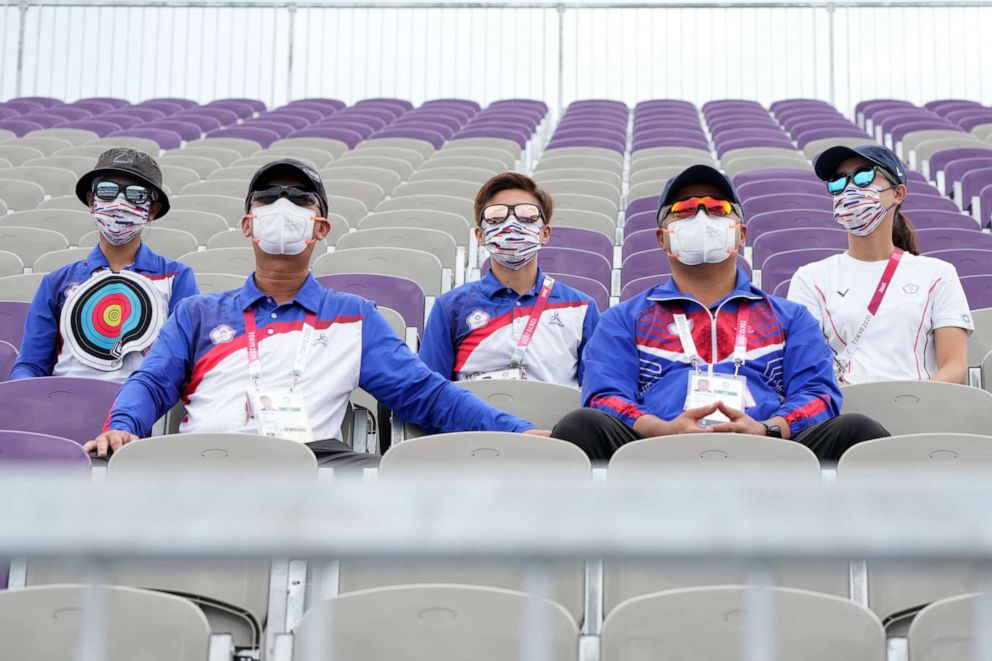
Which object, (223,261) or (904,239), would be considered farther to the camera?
(223,261)

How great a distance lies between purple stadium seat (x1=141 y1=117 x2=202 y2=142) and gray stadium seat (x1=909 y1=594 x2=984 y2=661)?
10.4 metres

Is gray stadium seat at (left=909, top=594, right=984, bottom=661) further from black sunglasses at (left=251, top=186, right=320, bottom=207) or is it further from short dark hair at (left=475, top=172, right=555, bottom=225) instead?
short dark hair at (left=475, top=172, right=555, bottom=225)

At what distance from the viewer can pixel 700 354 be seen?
3895mm

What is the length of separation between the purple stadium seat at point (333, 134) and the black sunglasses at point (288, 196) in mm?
7124

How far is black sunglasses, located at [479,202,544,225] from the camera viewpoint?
450 cm

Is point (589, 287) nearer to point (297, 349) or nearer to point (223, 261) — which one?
point (223, 261)

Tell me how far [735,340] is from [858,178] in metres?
0.97

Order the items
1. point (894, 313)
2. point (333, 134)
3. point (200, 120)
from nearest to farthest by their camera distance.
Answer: point (894, 313) < point (333, 134) < point (200, 120)

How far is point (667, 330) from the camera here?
3.95 m

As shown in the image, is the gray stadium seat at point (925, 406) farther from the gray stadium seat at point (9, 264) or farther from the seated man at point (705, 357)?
the gray stadium seat at point (9, 264)

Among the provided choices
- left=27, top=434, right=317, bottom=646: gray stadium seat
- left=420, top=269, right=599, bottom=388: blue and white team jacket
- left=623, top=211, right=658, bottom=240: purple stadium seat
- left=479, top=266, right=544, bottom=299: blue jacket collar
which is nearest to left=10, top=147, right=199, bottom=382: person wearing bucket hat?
left=420, top=269, right=599, bottom=388: blue and white team jacket

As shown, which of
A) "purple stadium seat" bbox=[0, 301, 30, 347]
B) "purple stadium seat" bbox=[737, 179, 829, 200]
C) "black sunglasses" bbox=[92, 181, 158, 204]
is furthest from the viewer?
"purple stadium seat" bbox=[737, 179, 829, 200]

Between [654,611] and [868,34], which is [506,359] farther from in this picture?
[868,34]

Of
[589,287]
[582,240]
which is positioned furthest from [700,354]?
[582,240]
